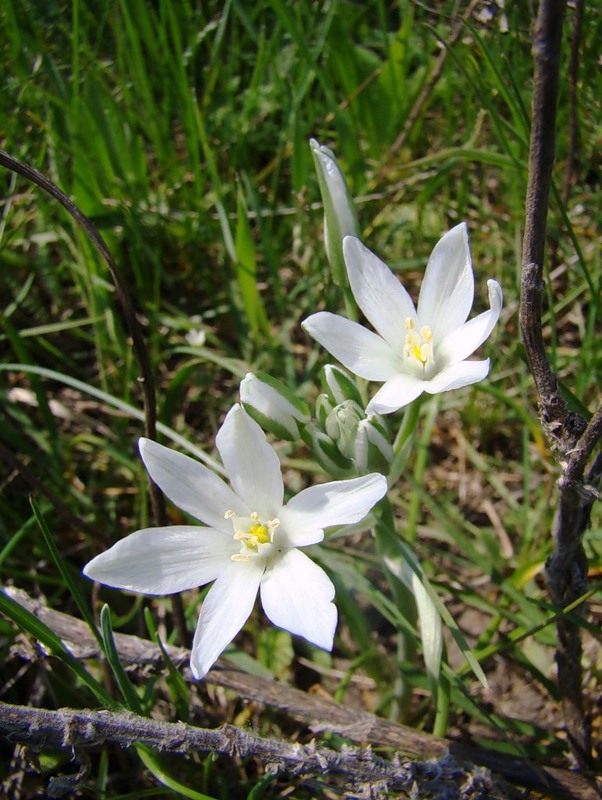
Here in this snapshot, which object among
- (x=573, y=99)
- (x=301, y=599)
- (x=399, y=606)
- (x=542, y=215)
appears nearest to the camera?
(x=542, y=215)

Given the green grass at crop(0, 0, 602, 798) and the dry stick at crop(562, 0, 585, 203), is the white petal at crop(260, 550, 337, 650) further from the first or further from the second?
the dry stick at crop(562, 0, 585, 203)

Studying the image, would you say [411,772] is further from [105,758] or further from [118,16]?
[118,16]

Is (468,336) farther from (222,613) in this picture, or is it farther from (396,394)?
(222,613)

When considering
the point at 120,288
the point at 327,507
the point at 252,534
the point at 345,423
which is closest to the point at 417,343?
the point at 345,423

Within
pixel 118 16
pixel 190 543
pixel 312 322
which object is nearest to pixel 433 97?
pixel 118 16

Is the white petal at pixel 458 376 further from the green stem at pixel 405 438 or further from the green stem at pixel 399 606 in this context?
the green stem at pixel 399 606

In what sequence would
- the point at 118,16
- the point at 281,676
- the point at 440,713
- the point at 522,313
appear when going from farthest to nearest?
the point at 118,16, the point at 281,676, the point at 440,713, the point at 522,313

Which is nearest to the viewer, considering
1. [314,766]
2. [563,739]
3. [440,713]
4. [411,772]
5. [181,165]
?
[314,766]

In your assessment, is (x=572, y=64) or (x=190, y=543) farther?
(x=572, y=64)
